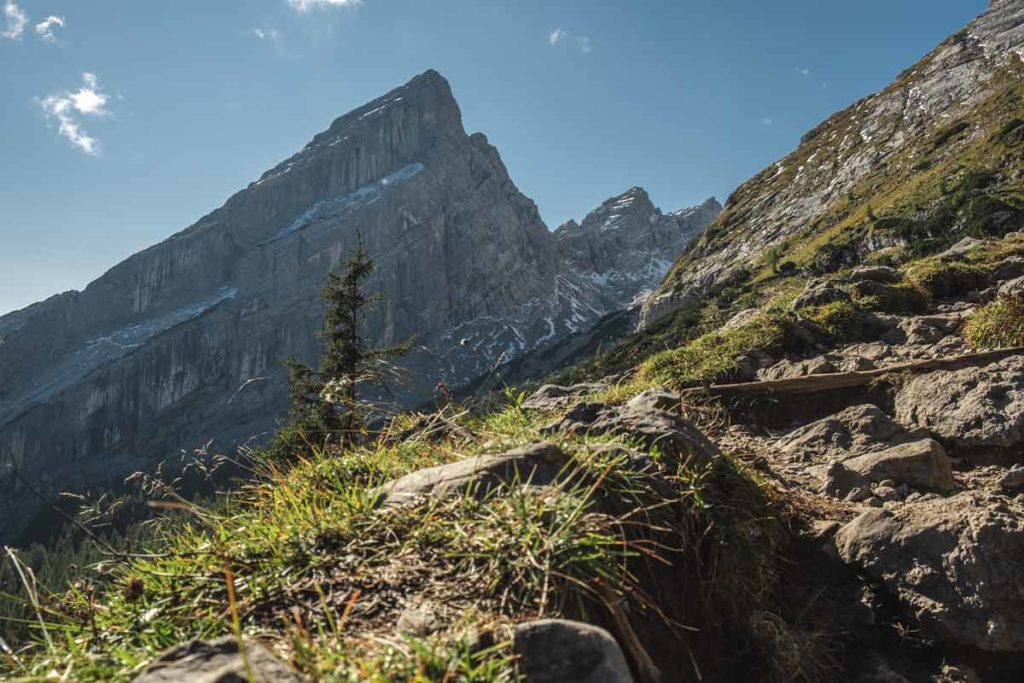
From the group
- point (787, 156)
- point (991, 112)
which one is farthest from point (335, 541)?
point (787, 156)

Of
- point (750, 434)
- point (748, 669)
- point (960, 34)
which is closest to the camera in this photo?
point (748, 669)

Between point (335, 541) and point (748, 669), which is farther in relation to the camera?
point (748, 669)

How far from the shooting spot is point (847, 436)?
618 cm

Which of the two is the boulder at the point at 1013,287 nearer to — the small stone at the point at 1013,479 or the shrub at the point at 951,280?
the shrub at the point at 951,280

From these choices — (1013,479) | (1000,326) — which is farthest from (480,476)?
(1000,326)

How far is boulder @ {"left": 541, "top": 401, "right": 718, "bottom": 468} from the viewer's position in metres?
3.94

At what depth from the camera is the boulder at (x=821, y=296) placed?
11.5m

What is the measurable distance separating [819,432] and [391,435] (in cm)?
480

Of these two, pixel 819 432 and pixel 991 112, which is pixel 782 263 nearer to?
pixel 991 112

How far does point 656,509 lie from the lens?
3350 millimetres

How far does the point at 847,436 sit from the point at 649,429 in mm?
3391

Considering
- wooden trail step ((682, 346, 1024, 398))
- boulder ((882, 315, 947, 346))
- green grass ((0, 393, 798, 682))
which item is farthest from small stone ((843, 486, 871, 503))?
boulder ((882, 315, 947, 346))

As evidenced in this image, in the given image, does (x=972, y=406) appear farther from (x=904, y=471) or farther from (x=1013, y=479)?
(x=904, y=471)

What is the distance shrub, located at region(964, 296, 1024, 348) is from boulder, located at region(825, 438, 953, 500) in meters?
3.01
